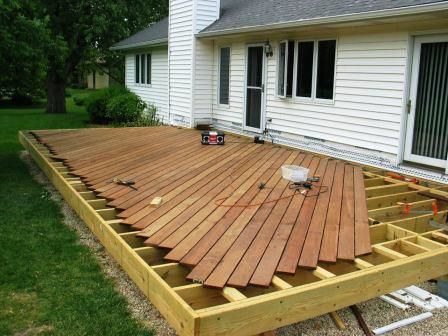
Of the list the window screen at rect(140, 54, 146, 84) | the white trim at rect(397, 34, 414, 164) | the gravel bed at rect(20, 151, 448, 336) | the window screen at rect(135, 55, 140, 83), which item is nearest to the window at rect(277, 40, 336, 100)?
the white trim at rect(397, 34, 414, 164)

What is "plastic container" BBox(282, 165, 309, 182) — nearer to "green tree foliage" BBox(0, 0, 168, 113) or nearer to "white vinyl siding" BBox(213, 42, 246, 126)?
"white vinyl siding" BBox(213, 42, 246, 126)

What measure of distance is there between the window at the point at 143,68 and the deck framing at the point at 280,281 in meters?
12.2

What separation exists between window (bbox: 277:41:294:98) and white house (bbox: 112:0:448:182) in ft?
0.07

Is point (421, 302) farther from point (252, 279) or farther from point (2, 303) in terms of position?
point (2, 303)

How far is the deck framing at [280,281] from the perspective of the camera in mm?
2938

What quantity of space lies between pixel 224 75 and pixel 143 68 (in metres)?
6.28

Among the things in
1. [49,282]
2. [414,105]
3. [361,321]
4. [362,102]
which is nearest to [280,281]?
[361,321]

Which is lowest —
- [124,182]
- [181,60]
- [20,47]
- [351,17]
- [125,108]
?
[124,182]

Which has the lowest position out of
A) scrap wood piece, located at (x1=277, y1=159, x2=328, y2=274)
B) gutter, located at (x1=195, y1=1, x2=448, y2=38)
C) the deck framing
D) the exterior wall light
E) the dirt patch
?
the dirt patch

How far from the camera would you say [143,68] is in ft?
56.6

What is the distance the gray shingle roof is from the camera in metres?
7.06

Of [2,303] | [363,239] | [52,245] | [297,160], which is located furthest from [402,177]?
[2,303]

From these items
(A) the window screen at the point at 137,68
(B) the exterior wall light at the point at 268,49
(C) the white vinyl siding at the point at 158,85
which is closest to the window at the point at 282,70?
(B) the exterior wall light at the point at 268,49

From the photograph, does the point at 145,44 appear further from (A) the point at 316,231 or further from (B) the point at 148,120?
(A) the point at 316,231
